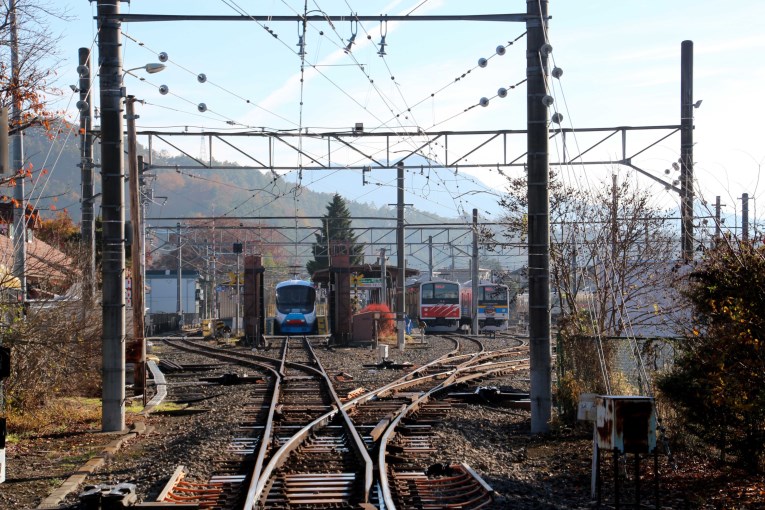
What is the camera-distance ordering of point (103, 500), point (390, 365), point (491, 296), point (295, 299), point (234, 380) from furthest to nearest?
point (491, 296) < point (295, 299) < point (390, 365) < point (234, 380) < point (103, 500)

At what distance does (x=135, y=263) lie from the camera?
1490 cm

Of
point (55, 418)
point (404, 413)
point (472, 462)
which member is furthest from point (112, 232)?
point (472, 462)

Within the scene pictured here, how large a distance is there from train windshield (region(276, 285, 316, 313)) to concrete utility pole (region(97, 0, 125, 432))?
32318 mm

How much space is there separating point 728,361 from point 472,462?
304cm

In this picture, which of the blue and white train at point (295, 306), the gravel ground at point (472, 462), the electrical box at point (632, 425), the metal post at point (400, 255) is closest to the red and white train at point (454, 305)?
the blue and white train at point (295, 306)

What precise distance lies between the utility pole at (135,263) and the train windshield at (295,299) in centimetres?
2906

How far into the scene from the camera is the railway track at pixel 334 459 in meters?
8.32

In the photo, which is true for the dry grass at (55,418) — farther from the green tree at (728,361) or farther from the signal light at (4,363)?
the green tree at (728,361)

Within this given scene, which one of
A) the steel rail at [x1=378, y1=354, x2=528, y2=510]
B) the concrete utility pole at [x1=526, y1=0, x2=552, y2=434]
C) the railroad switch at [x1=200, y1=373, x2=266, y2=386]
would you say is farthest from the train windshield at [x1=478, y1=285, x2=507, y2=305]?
the concrete utility pole at [x1=526, y1=0, x2=552, y2=434]

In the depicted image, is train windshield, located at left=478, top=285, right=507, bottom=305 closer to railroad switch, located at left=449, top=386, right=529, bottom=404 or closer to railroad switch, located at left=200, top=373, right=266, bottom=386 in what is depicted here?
railroad switch, located at left=200, top=373, right=266, bottom=386

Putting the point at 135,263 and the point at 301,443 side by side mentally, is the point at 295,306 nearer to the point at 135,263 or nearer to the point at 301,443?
the point at 135,263

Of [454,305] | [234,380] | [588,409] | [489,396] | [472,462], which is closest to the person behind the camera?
[588,409]

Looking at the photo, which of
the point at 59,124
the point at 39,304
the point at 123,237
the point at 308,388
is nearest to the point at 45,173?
the point at 59,124

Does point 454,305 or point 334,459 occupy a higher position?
point 454,305
